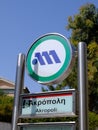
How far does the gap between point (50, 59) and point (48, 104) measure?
692mm

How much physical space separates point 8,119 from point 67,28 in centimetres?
946

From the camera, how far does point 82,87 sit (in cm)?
464

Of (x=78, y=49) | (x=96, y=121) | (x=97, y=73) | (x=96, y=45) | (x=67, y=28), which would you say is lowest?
(x=96, y=121)

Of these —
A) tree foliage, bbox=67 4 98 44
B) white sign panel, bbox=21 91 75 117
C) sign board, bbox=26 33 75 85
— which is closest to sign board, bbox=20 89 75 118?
white sign panel, bbox=21 91 75 117

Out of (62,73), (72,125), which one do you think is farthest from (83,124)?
(62,73)

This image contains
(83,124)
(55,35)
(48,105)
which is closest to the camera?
(83,124)

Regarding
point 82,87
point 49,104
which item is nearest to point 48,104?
point 49,104

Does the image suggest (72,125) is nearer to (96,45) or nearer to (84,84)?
(84,84)

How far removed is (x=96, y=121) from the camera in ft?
63.6

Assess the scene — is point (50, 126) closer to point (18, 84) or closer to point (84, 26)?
point (18, 84)

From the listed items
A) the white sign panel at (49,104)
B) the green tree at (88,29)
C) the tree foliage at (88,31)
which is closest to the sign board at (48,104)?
the white sign panel at (49,104)

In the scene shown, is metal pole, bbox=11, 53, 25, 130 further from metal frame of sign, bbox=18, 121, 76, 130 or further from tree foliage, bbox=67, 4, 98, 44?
tree foliage, bbox=67, 4, 98, 44

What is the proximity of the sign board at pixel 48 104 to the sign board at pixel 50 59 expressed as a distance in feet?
0.86

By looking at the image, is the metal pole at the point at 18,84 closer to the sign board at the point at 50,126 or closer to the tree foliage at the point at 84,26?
the sign board at the point at 50,126
